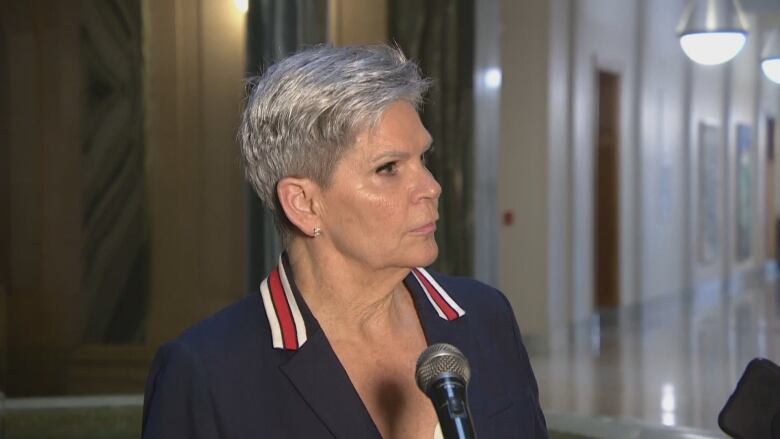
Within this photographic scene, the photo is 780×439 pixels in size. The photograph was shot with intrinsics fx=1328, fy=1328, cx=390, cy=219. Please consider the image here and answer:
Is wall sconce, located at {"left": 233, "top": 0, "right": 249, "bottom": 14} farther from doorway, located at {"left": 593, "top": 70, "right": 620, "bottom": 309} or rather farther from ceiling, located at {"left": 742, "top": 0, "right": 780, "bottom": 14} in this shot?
ceiling, located at {"left": 742, "top": 0, "right": 780, "bottom": 14}

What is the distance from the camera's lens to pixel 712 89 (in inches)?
832

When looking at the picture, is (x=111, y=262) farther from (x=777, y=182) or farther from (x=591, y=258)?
(x=777, y=182)

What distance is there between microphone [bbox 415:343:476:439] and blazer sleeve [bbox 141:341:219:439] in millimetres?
517

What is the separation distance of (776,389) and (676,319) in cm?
1516

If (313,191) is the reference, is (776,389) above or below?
below

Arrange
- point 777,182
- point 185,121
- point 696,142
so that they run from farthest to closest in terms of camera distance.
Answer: point 777,182 → point 696,142 → point 185,121

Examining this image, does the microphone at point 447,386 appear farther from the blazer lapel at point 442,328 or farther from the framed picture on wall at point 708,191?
the framed picture on wall at point 708,191

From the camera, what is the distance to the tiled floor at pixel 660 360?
381 inches

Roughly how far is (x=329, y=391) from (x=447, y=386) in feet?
1.99

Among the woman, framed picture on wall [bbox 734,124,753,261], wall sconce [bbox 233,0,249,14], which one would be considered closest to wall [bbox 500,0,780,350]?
framed picture on wall [bbox 734,124,753,261]

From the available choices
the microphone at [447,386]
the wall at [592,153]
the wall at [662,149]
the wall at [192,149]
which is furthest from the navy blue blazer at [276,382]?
the wall at [662,149]

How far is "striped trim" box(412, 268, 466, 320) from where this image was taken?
230cm

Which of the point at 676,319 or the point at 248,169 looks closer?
the point at 248,169

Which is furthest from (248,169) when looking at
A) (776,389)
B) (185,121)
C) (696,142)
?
(696,142)
